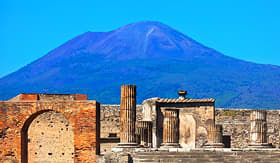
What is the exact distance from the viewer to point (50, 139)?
3900cm

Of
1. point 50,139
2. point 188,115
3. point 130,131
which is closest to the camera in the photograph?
point 130,131

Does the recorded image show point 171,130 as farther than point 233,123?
No

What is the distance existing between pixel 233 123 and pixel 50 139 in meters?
12.2

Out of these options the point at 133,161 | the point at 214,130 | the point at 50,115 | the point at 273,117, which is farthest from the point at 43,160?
the point at 273,117

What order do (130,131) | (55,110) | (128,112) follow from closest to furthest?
(55,110)
(130,131)
(128,112)

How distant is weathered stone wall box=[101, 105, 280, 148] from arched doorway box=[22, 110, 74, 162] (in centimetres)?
508

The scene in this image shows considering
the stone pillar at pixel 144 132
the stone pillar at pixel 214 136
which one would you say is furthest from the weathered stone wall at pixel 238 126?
the stone pillar at pixel 144 132

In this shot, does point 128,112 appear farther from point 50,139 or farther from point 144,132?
point 50,139

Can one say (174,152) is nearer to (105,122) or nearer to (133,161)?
(133,161)

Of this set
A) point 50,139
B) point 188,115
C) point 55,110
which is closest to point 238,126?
point 188,115

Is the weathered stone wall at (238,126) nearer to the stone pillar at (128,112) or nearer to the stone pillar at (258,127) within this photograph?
the stone pillar at (258,127)

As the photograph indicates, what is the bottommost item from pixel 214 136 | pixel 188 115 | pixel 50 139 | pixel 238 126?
pixel 50 139

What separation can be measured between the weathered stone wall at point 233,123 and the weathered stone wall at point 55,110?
15.7 meters

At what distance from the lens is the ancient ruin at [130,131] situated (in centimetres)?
2786
